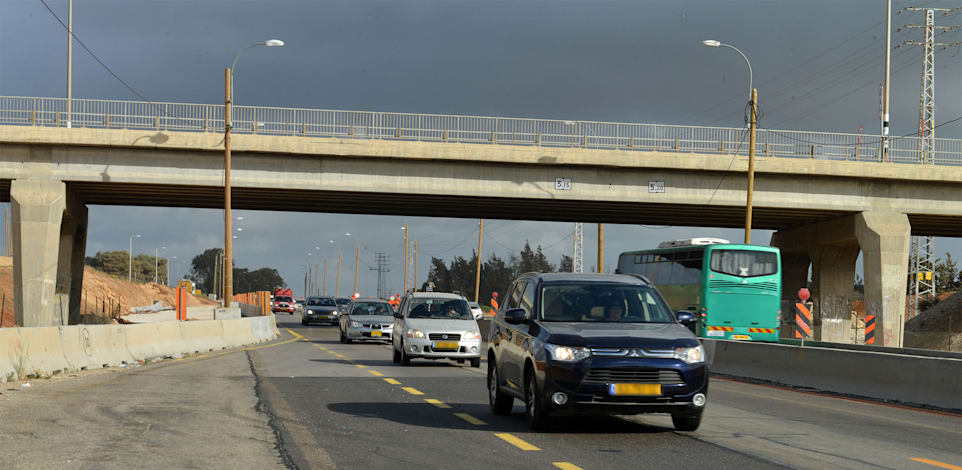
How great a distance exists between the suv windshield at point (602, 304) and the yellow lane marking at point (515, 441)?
1.38 meters

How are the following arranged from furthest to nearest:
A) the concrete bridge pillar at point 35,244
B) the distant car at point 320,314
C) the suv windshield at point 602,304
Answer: the distant car at point 320,314
the concrete bridge pillar at point 35,244
the suv windshield at point 602,304

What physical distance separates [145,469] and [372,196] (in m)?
36.0

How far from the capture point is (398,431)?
37.1 ft

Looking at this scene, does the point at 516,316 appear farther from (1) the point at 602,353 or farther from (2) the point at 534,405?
(1) the point at 602,353

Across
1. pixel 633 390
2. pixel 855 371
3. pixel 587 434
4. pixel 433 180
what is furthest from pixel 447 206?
pixel 633 390

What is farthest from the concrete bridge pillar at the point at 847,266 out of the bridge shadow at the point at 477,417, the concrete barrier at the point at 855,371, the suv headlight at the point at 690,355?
the suv headlight at the point at 690,355

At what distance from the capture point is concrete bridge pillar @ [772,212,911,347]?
4494cm

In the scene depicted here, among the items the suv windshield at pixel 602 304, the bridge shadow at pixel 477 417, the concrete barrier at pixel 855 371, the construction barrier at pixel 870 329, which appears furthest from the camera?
the construction barrier at pixel 870 329

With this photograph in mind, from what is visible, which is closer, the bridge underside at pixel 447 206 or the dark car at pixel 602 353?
the dark car at pixel 602 353

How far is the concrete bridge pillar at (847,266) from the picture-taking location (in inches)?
1769

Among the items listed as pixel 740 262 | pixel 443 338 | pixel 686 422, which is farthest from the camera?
pixel 740 262

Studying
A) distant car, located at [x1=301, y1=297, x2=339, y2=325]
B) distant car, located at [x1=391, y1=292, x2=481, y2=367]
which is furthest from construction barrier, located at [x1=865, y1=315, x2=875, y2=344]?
distant car, located at [x1=301, y1=297, x2=339, y2=325]

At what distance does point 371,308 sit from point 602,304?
2391 centimetres

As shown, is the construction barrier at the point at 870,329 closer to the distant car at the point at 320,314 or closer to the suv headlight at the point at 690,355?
the distant car at the point at 320,314
